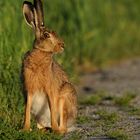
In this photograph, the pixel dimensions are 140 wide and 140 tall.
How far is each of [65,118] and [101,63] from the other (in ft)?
21.3

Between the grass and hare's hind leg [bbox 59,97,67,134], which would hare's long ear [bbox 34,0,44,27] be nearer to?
hare's hind leg [bbox 59,97,67,134]

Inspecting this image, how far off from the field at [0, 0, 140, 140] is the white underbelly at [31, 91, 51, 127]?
22 cm

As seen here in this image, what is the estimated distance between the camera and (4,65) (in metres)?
8.09

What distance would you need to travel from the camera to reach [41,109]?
735cm

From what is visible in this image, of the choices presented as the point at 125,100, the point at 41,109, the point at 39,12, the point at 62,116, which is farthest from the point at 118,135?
the point at 125,100

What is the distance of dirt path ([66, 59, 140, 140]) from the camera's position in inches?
285

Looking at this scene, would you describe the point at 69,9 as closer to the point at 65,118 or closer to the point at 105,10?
the point at 105,10

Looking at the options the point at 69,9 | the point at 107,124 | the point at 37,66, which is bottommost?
the point at 107,124

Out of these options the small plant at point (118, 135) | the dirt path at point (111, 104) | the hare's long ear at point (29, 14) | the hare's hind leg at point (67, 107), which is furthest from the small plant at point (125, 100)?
the hare's long ear at point (29, 14)

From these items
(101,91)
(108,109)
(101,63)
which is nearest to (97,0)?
(101,63)

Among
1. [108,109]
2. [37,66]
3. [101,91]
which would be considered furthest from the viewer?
[101,91]

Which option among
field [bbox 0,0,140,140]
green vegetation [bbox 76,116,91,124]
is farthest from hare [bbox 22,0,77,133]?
green vegetation [bbox 76,116,91,124]

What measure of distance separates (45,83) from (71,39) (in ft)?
16.3

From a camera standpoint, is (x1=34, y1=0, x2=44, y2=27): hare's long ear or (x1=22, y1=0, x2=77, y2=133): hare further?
(x1=34, y1=0, x2=44, y2=27): hare's long ear
